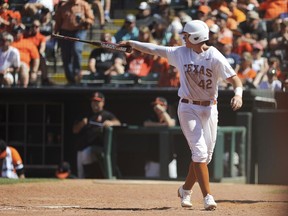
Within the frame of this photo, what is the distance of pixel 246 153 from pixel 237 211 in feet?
20.6

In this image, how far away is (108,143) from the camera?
15648 millimetres

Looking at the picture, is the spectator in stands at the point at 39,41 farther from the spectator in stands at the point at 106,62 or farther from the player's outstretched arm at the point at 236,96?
the player's outstretched arm at the point at 236,96

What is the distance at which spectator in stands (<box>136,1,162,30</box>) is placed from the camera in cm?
1787

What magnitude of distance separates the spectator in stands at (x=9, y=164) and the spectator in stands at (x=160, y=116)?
2.33 m

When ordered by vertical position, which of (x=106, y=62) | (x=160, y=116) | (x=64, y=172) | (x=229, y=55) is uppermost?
(x=229, y=55)

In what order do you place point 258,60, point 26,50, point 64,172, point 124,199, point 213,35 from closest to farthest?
point 124,199 → point 64,172 → point 213,35 → point 258,60 → point 26,50

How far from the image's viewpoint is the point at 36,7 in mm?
17375

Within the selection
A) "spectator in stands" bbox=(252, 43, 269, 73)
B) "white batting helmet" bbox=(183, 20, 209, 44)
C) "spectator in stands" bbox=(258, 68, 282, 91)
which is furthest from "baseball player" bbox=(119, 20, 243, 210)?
"spectator in stands" bbox=(252, 43, 269, 73)

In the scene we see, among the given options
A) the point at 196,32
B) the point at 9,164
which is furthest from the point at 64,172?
the point at 196,32

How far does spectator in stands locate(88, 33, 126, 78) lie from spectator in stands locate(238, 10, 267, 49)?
242 cm

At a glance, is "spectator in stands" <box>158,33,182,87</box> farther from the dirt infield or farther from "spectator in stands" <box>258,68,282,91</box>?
the dirt infield

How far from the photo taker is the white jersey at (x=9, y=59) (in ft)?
53.8

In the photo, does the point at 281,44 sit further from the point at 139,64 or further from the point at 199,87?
the point at 199,87

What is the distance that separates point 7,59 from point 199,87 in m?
7.53
